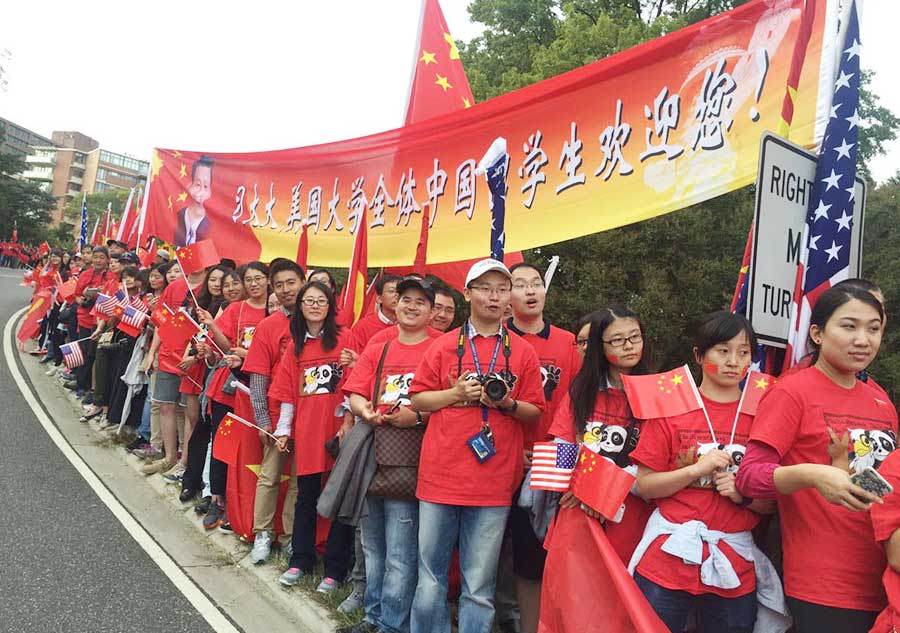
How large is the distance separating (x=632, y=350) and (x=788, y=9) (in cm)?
195

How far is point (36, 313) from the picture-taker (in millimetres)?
12383

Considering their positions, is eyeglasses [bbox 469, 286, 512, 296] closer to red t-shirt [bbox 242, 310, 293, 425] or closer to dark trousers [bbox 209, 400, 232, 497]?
red t-shirt [bbox 242, 310, 293, 425]

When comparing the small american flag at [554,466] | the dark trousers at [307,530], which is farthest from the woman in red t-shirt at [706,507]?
the dark trousers at [307,530]

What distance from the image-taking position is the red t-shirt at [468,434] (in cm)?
309

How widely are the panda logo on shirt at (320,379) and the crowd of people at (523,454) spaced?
1 cm

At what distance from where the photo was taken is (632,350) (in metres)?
2.95

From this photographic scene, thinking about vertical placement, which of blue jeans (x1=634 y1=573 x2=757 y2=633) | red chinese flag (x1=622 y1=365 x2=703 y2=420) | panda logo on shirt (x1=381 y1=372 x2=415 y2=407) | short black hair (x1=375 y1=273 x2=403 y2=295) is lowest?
blue jeans (x1=634 y1=573 x2=757 y2=633)

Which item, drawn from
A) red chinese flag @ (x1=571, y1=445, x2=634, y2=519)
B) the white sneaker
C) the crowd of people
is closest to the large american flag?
the crowd of people

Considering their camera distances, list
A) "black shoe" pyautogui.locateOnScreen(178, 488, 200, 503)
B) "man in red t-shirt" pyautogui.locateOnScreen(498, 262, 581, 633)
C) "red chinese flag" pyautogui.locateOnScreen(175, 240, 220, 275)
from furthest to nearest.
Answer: "red chinese flag" pyautogui.locateOnScreen(175, 240, 220, 275)
"black shoe" pyautogui.locateOnScreen(178, 488, 200, 503)
"man in red t-shirt" pyautogui.locateOnScreen(498, 262, 581, 633)

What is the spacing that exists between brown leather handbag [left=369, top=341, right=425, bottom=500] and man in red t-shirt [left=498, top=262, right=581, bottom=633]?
530 millimetres

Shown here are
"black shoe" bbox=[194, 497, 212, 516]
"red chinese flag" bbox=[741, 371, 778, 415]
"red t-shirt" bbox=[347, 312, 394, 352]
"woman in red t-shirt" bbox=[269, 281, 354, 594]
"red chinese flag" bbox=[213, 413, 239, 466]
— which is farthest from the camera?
"black shoe" bbox=[194, 497, 212, 516]

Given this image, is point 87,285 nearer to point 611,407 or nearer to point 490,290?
point 490,290

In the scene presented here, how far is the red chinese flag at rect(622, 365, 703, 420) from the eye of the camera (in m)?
2.54

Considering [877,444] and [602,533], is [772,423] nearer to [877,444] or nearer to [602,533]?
[877,444]
